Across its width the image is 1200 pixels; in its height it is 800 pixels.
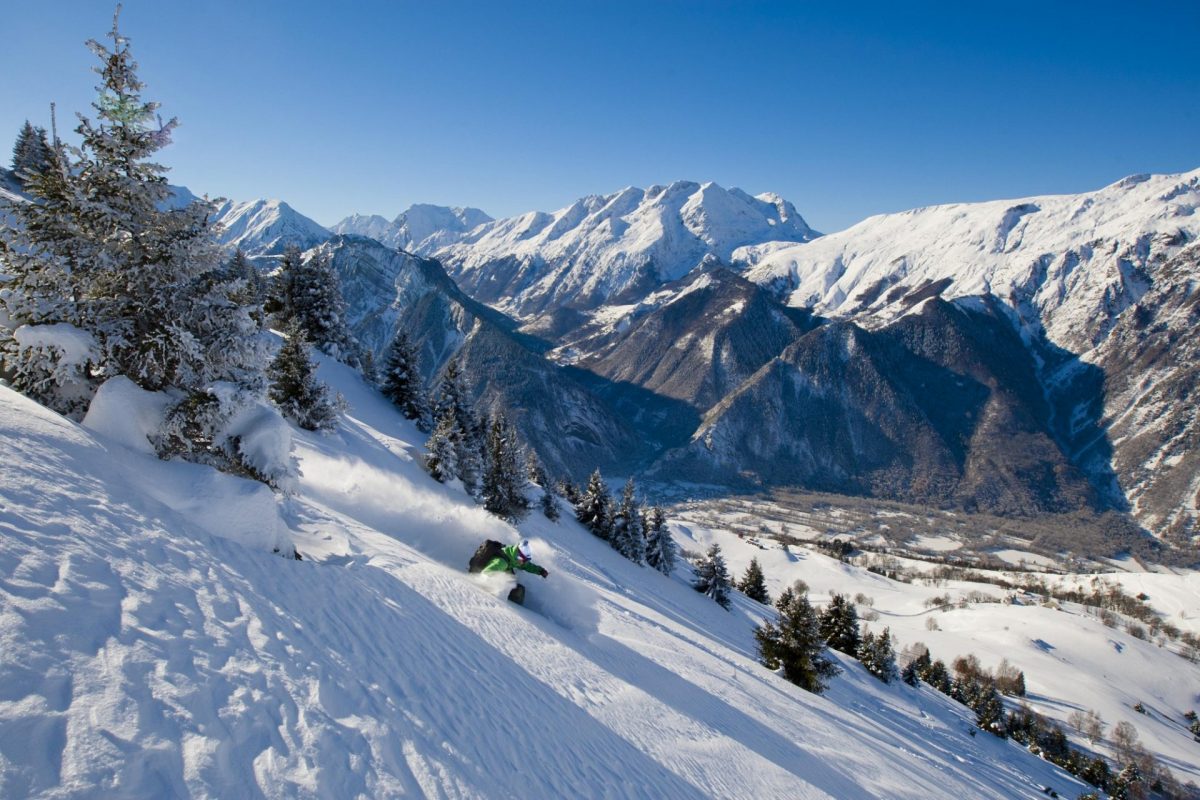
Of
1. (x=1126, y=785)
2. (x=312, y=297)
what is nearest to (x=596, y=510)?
(x=312, y=297)

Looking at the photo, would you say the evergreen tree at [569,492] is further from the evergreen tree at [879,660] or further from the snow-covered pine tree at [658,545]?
the evergreen tree at [879,660]

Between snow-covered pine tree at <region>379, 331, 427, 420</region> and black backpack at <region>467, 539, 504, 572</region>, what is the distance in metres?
33.2

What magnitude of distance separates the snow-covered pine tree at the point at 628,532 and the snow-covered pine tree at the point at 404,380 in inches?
775

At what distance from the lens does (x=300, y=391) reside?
95.2 feet

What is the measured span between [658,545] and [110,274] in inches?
1835

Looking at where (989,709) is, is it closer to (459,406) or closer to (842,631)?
(842,631)

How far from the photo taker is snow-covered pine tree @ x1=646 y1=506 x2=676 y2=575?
1997 inches

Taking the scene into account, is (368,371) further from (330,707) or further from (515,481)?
(330,707)

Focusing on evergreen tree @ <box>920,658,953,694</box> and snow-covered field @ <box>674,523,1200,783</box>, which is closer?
evergreen tree @ <box>920,658,953,694</box>

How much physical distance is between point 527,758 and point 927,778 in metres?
14.9

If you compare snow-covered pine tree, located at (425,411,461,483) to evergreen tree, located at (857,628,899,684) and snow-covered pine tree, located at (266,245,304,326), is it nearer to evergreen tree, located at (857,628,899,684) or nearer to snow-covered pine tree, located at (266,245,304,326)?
snow-covered pine tree, located at (266,245,304,326)

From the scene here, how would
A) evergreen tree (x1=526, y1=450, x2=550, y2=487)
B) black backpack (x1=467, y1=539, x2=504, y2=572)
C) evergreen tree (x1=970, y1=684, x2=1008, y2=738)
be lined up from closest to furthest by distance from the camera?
black backpack (x1=467, y1=539, x2=504, y2=572) < evergreen tree (x1=526, y1=450, x2=550, y2=487) < evergreen tree (x1=970, y1=684, x2=1008, y2=738)

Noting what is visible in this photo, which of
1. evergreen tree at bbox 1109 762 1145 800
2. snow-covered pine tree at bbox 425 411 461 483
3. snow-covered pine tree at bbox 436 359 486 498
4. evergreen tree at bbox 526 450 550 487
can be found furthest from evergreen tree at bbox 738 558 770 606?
snow-covered pine tree at bbox 425 411 461 483

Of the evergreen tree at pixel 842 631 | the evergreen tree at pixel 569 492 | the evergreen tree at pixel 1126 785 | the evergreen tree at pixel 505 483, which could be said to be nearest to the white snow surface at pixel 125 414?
the evergreen tree at pixel 505 483
